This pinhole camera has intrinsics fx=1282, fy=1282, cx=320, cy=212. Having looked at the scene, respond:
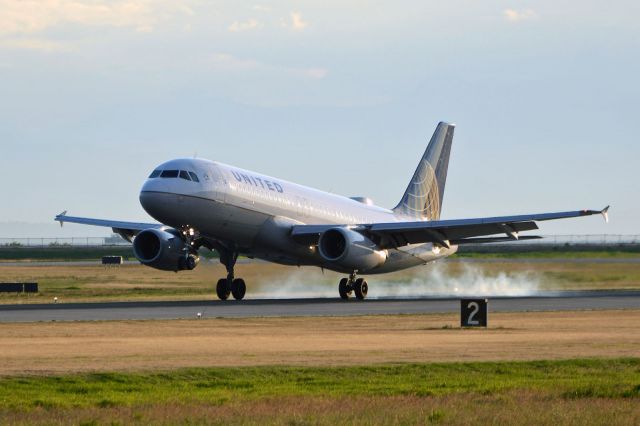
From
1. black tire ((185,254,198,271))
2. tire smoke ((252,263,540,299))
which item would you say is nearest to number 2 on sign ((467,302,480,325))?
black tire ((185,254,198,271))

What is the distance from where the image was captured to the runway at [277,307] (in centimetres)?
3918

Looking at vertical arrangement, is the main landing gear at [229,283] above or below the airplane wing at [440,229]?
below

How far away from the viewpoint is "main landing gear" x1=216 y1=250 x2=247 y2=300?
170 feet

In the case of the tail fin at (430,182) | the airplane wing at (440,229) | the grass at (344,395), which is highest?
the tail fin at (430,182)

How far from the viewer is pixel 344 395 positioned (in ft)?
66.2

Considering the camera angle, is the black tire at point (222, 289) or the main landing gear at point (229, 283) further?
the black tire at point (222, 289)

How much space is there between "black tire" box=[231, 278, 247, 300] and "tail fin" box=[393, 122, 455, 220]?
519 inches

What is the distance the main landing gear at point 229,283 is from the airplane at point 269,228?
4cm

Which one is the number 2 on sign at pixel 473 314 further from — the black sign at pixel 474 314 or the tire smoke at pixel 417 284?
the tire smoke at pixel 417 284

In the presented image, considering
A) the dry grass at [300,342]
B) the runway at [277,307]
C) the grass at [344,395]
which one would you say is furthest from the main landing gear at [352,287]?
the grass at [344,395]

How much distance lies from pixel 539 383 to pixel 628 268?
45314mm

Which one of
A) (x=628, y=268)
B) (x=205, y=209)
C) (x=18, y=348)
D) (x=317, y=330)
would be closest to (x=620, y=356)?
(x=317, y=330)

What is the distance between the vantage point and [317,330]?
33.5m

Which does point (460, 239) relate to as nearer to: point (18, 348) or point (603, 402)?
point (18, 348)
